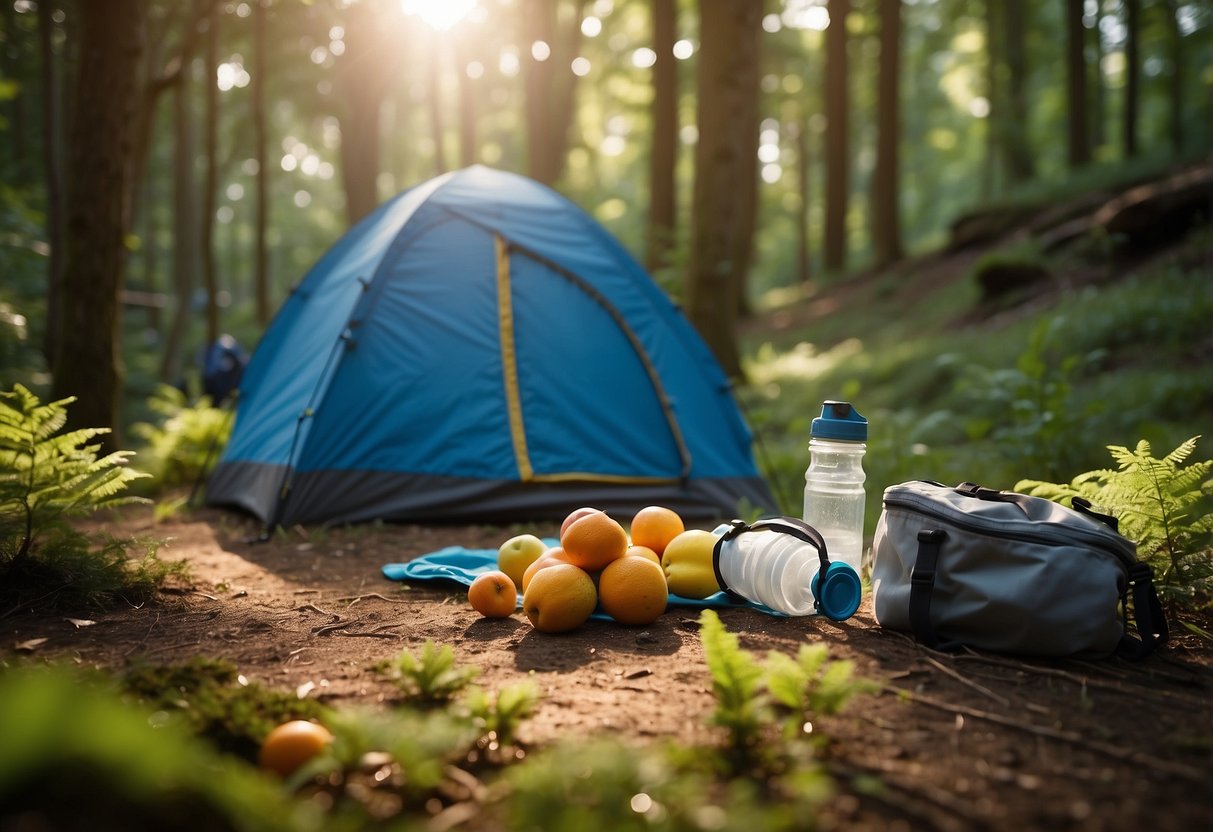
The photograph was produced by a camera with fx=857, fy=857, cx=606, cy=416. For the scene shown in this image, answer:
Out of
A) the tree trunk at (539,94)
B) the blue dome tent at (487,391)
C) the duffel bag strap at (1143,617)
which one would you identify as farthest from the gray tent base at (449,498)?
the tree trunk at (539,94)

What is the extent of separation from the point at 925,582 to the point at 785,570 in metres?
0.55

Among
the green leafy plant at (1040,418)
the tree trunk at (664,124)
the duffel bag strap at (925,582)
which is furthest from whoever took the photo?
the tree trunk at (664,124)

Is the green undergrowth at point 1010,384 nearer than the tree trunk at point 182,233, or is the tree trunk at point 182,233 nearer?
the green undergrowth at point 1010,384

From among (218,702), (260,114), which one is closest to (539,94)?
(260,114)

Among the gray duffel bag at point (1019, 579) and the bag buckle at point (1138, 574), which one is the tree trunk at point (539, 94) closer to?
the gray duffel bag at point (1019, 579)

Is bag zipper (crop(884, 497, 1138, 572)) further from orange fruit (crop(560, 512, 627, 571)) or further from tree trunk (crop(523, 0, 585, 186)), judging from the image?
tree trunk (crop(523, 0, 585, 186))

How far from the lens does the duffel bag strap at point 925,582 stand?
106 inches

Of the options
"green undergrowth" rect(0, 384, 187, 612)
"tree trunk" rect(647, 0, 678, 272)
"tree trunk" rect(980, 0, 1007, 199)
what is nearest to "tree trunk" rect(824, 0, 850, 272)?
"tree trunk" rect(647, 0, 678, 272)

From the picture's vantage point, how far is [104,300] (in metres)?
6.15

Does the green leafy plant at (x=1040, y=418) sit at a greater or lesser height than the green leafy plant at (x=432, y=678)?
greater

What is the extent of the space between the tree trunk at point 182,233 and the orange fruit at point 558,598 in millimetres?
13788

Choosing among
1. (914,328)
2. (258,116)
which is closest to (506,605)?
(914,328)

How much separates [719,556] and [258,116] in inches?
417

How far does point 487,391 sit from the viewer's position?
538 centimetres
